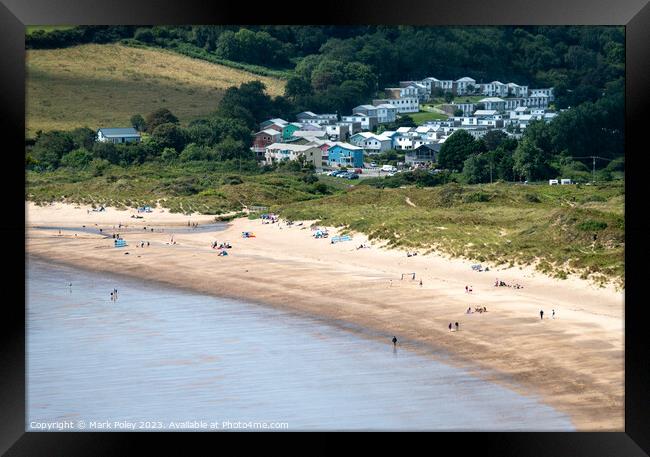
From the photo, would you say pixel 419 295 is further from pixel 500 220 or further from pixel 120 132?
pixel 120 132

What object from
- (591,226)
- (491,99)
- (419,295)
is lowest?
(419,295)

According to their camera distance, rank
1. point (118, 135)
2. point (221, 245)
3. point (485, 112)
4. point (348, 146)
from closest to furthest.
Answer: point (221, 245) → point (348, 146) → point (118, 135) → point (485, 112)

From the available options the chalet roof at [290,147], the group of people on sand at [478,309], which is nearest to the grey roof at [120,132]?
the chalet roof at [290,147]

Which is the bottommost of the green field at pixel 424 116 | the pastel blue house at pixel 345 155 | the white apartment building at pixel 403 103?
the pastel blue house at pixel 345 155

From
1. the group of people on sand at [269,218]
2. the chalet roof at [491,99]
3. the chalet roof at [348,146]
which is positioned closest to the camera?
the group of people on sand at [269,218]

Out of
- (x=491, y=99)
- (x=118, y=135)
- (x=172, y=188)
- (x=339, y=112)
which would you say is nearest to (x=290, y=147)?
(x=339, y=112)
